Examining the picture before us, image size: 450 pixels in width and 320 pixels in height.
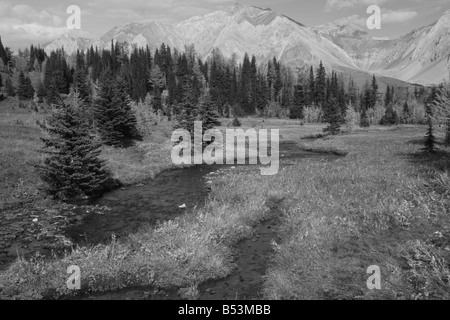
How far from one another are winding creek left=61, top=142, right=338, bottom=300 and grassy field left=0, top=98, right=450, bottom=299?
0.57 m

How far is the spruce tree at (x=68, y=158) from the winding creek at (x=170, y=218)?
7.69 feet

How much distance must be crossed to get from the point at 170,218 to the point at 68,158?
1112cm

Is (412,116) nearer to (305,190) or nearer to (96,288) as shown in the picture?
(305,190)

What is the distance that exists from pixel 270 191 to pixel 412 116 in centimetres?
13285

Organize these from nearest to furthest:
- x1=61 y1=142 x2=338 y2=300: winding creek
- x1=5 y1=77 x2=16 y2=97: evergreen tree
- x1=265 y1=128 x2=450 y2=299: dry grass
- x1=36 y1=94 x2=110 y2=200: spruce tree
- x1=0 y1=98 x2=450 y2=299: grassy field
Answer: x1=265 y1=128 x2=450 y2=299: dry grass < x1=0 y1=98 x2=450 y2=299: grassy field < x1=61 y1=142 x2=338 y2=300: winding creek < x1=36 y1=94 x2=110 y2=200: spruce tree < x1=5 y1=77 x2=16 y2=97: evergreen tree

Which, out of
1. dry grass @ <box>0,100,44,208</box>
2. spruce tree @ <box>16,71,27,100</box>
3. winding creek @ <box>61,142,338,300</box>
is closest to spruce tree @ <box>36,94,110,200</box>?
dry grass @ <box>0,100,44,208</box>

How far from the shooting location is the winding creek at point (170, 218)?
1366 centimetres

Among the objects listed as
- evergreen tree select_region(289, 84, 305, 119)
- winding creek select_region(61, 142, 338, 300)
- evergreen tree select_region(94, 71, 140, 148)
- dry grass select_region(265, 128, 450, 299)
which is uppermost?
evergreen tree select_region(289, 84, 305, 119)

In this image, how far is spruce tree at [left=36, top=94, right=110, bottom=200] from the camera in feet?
90.8

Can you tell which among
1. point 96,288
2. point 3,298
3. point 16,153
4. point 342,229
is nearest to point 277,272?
point 342,229

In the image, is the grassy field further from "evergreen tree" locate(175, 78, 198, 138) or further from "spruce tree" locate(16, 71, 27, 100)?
"spruce tree" locate(16, 71, 27, 100)

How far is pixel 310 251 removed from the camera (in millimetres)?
15742

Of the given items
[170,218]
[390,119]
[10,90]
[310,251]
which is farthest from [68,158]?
→ [390,119]

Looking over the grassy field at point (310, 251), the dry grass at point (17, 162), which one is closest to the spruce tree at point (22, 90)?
the dry grass at point (17, 162)
